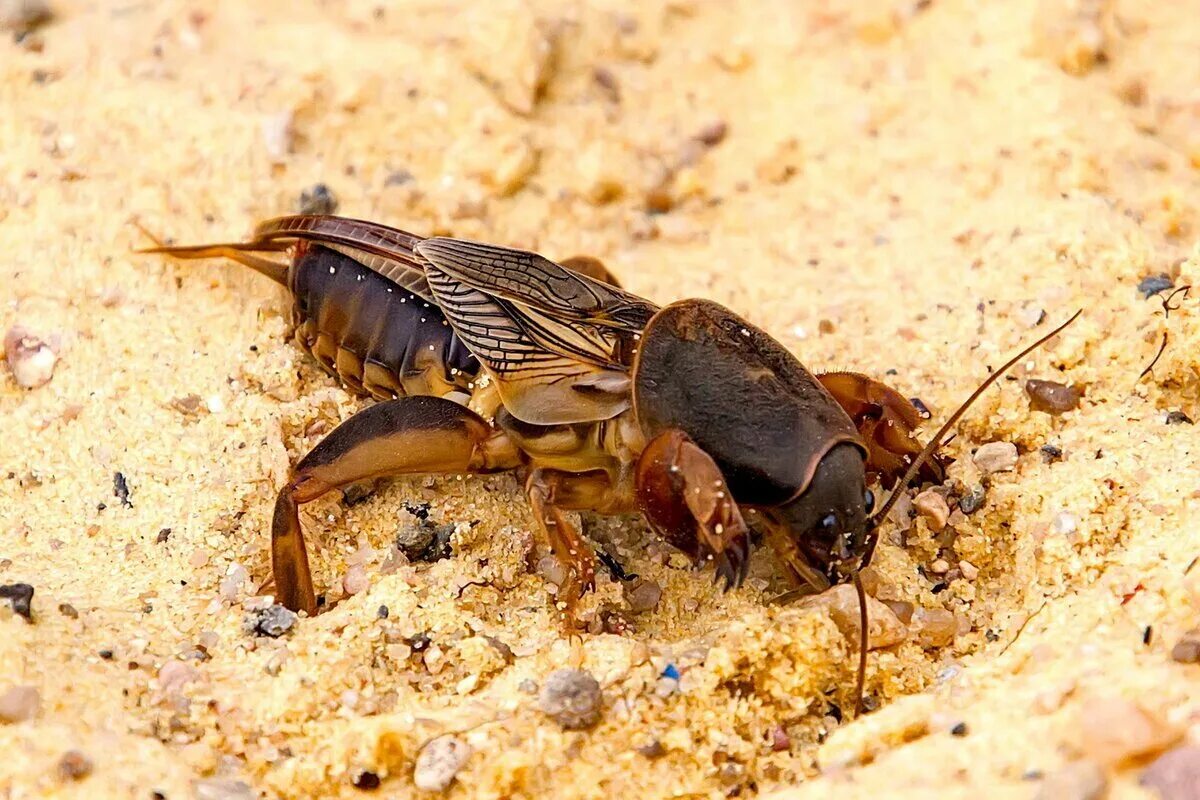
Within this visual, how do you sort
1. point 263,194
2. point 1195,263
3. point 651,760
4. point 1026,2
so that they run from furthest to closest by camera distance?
point 1026,2 < point 263,194 < point 1195,263 < point 651,760

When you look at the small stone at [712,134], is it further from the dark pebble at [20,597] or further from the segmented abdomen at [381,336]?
the dark pebble at [20,597]

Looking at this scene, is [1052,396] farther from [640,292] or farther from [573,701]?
[573,701]

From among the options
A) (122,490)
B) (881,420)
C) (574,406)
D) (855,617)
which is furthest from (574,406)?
(122,490)

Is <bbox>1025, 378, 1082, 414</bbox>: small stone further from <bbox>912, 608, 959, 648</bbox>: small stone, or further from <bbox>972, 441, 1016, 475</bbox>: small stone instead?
<bbox>912, 608, 959, 648</bbox>: small stone

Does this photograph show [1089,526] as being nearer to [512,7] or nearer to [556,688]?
[556,688]

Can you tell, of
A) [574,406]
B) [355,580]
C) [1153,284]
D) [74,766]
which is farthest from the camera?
[1153,284]

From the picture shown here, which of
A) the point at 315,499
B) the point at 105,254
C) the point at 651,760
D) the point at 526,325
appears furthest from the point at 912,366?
the point at 105,254

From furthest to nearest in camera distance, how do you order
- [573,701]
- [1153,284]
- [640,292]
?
[640,292] < [1153,284] < [573,701]
